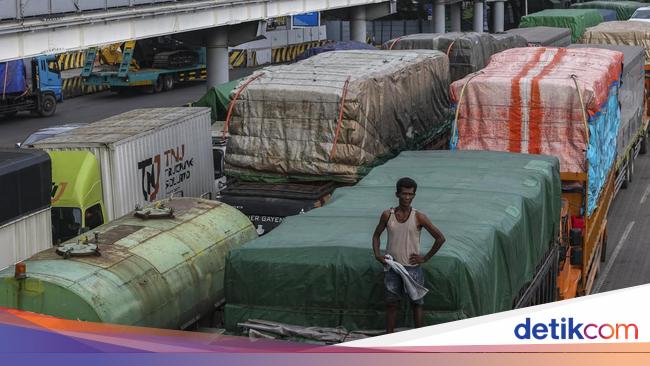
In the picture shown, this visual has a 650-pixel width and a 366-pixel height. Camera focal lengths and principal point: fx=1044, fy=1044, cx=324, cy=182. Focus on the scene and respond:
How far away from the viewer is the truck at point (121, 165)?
16.1 metres

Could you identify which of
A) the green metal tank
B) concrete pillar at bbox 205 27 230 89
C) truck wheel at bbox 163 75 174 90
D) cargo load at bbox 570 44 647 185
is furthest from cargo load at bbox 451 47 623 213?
truck wheel at bbox 163 75 174 90

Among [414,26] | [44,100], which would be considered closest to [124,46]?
[44,100]

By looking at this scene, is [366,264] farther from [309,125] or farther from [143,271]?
[309,125]

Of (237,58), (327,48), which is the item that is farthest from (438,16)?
(327,48)

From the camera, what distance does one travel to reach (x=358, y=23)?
48875 millimetres

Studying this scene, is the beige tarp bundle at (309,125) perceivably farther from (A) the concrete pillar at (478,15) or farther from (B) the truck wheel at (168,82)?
(A) the concrete pillar at (478,15)

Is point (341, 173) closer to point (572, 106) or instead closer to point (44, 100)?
point (572, 106)

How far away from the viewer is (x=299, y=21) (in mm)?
61469

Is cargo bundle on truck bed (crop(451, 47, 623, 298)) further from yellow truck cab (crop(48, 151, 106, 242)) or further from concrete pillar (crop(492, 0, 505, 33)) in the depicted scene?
concrete pillar (crop(492, 0, 505, 33))

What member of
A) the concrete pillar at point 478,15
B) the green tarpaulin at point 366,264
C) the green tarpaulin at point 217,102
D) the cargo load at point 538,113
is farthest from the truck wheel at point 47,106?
the green tarpaulin at point 366,264

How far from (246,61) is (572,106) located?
144 ft

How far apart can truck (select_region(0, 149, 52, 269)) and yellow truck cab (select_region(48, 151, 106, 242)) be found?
124 centimetres

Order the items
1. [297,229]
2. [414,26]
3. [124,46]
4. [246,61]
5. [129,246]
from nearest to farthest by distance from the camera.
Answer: [297,229]
[129,246]
[124,46]
[246,61]
[414,26]

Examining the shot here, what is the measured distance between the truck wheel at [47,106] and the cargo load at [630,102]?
79.6ft
